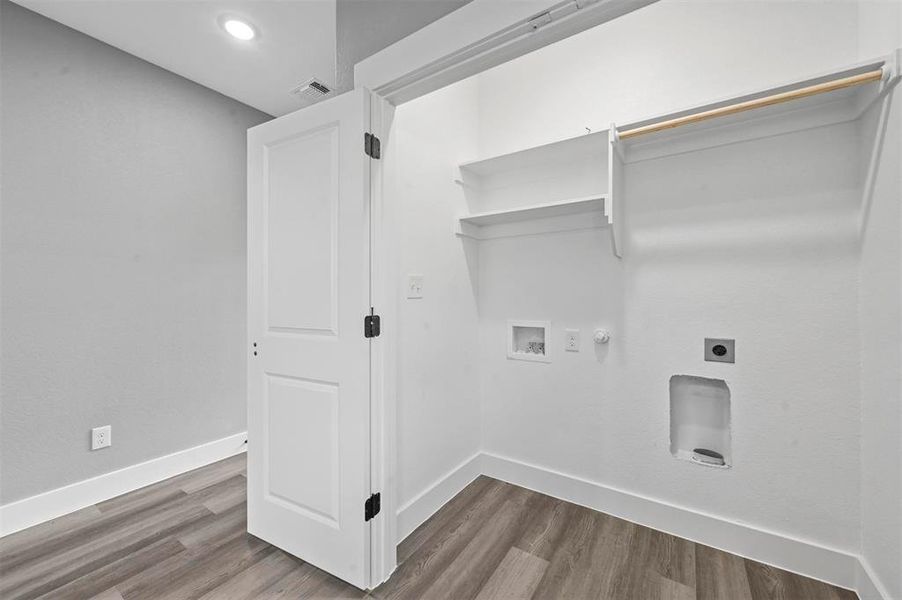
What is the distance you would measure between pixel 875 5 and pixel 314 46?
8.61 feet

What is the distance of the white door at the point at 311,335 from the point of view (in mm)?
1547

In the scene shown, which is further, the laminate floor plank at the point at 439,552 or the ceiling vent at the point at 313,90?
the ceiling vent at the point at 313,90

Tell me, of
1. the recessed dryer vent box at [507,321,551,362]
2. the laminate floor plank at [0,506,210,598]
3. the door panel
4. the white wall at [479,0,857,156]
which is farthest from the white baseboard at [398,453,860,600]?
the white wall at [479,0,857,156]

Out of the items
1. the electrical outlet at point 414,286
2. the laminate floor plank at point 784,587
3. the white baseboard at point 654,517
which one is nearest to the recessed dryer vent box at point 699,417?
the white baseboard at point 654,517

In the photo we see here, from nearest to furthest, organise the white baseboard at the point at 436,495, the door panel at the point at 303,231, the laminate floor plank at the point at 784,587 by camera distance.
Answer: the laminate floor plank at the point at 784,587, the door panel at the point at 303,231, the white baseboard at the point at 436,495

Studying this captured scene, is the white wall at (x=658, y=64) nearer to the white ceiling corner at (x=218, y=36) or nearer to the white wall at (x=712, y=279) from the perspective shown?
the white wall at (x=712, y=279)

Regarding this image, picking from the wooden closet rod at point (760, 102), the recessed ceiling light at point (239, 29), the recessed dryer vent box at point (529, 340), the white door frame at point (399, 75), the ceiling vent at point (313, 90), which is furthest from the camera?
the recessed dryer vent box at point (529, 340)

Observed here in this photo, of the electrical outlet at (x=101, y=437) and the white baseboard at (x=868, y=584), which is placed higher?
the electrical outlet at (x=101, y=437)

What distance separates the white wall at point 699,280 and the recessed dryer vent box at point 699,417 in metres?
0.06

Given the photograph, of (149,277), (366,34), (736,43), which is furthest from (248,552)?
(736,43)

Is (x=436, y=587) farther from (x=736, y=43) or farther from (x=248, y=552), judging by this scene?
(x=736, y=43)

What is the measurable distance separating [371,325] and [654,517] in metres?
1.74

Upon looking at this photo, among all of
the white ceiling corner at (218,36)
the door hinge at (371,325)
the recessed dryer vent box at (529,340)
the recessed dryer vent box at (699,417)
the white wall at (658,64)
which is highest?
the white ceiling corner at (218,36)

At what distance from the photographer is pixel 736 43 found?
1.75m
